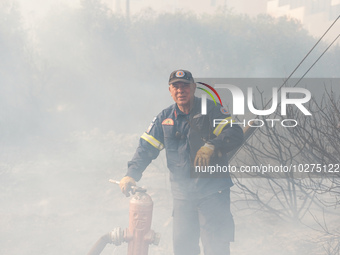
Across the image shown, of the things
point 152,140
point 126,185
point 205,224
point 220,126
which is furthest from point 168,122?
point 205,224

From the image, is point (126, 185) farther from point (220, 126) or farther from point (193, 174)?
point (220, 126)

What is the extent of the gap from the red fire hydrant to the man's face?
3.06ft

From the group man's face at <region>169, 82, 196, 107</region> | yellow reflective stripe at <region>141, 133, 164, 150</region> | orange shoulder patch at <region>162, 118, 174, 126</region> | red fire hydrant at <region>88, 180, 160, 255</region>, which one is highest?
man's face at <region>169, 82, 196, 107</region>

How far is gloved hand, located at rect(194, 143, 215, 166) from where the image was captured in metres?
3.85

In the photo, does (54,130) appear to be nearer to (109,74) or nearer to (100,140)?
(100,140)

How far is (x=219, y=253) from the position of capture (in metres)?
4.07

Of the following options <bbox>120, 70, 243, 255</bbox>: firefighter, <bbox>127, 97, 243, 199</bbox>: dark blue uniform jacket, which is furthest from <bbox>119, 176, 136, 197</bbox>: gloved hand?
<bbox>127, 97, 243, 199</bbox>: dark blue uniform jacket

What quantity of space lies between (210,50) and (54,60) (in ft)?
36.6

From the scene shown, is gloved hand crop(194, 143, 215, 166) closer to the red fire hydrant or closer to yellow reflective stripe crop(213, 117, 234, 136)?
yellow reflective stripe crop(213, 117, 234, 136)

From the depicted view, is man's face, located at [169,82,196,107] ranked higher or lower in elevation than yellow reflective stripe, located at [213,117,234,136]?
higher

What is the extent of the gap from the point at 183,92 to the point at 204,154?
2.13ft

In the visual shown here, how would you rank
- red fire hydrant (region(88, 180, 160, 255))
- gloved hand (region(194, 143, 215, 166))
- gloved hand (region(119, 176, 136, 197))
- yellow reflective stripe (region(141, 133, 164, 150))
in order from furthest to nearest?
1. yellow reflective stripe (region(141, 133, 164, 150))
2. gloved hand (region(119, 176, 136, 197))
3. red fire hydrant (region(88, 180, 160, 255))
4. gloved hand (region(194, 143, 215, 166))

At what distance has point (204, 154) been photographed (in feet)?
12.7

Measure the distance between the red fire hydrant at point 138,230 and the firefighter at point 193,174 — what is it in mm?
163
